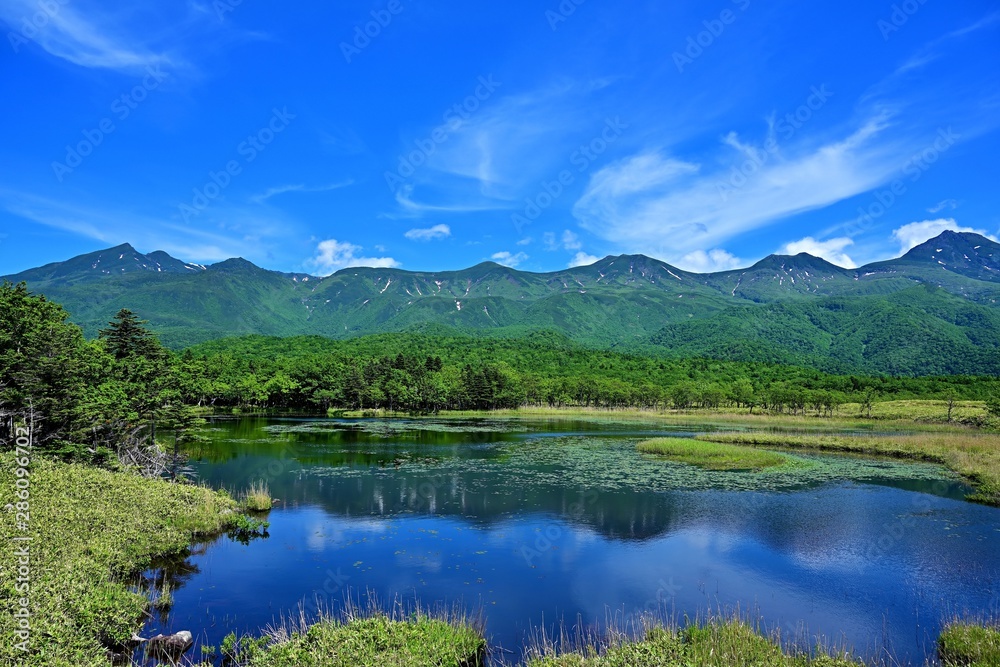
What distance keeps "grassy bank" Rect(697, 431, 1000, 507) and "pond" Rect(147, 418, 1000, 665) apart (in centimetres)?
286

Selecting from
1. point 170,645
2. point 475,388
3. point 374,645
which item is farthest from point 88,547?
point 475,388

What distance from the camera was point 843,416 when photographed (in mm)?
122250

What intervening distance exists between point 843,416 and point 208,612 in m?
136

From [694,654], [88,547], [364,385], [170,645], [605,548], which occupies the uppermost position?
[364,385]

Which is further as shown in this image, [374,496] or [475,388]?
[475,388]

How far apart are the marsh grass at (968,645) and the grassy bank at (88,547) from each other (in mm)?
23444

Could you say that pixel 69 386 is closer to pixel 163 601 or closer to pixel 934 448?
pixel 163 601

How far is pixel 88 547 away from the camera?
20922 millimetres

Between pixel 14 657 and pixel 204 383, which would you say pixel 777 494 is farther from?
pixel 204 383

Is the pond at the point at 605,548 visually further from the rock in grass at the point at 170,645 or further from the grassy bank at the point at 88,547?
the grassy bank at the point at 88,547

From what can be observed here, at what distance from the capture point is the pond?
66.2 ft

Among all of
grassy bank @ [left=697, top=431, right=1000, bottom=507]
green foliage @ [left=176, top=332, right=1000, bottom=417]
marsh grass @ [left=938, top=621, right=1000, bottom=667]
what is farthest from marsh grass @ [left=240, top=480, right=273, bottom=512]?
green foliage @ [left=176, top=332, right=1000, bottom=417]

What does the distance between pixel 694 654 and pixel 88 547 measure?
72.6ft

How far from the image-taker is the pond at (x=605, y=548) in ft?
66.2
